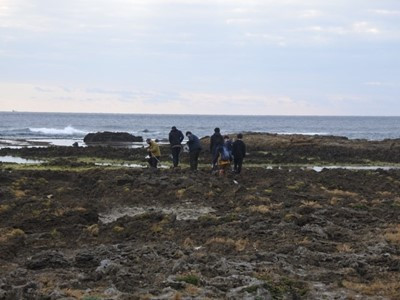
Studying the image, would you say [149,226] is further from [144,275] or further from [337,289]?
[337,289]

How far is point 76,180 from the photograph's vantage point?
26.8 metres

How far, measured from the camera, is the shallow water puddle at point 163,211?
18.8 metres

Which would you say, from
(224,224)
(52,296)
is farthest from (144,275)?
(224,224)

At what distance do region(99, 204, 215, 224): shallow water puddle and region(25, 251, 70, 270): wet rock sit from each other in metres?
5.49

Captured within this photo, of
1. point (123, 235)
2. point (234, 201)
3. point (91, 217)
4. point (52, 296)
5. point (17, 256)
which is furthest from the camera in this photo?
point (234, 201)

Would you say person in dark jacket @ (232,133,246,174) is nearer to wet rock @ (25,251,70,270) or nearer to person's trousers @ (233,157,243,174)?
person's trousers @ (233,157,243,174)

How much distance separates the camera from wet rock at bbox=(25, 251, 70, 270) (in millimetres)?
12336

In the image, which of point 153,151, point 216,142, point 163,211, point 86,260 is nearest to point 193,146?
point 216,142

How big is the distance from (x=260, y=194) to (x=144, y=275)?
425 inches

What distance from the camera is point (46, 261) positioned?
12.5 m

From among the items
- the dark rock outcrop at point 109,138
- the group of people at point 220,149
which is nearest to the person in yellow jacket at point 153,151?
the group of people at point 220,149

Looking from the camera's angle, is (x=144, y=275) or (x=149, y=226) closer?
(x=144, y=275)

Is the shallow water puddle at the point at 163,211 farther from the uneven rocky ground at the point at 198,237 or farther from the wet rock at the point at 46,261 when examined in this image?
the wet rock at the point at 46,261

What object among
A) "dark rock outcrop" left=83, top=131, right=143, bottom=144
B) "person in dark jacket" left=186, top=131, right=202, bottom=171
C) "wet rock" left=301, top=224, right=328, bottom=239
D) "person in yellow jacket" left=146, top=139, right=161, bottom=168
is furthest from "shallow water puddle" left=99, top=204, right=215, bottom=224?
"dark rock outcrop" left=83, top=131, right=143, bottom=144
